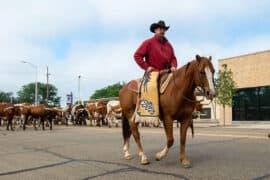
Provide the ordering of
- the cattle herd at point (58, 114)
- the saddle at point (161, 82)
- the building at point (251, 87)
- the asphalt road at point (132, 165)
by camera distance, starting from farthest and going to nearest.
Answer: the building at point (251, 87), the cattle herd at point (58, 114), the saddle at point (161, 82), the asphalt road at point (132, 165)

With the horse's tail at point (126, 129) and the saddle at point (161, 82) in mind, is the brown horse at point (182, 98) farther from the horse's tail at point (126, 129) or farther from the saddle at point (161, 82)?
the horse's tail at point (126, 129)

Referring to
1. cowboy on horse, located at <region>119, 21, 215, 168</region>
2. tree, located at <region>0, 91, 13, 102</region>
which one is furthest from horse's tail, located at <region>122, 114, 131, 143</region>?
tree, located at <region>0, 91, 13, 102</region>

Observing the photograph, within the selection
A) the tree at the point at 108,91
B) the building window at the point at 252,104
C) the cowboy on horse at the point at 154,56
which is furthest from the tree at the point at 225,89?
the tree at the point at 108,91

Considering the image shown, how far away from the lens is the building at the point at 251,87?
4338 centimetres

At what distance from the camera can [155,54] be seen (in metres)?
8.37

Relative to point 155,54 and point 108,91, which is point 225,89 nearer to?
point 155,54

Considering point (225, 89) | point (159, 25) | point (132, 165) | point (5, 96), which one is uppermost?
point (5, 96)

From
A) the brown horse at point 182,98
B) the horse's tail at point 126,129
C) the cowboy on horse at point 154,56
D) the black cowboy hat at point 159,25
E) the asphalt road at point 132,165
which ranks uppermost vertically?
the black cowboy hat at point 159,25

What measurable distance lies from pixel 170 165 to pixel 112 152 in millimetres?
2848

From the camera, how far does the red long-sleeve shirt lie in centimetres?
836

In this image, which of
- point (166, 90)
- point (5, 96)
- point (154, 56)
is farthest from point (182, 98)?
point (5, 96)

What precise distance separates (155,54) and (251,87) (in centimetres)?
3891

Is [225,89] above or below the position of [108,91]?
below

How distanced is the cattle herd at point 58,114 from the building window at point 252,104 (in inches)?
714
